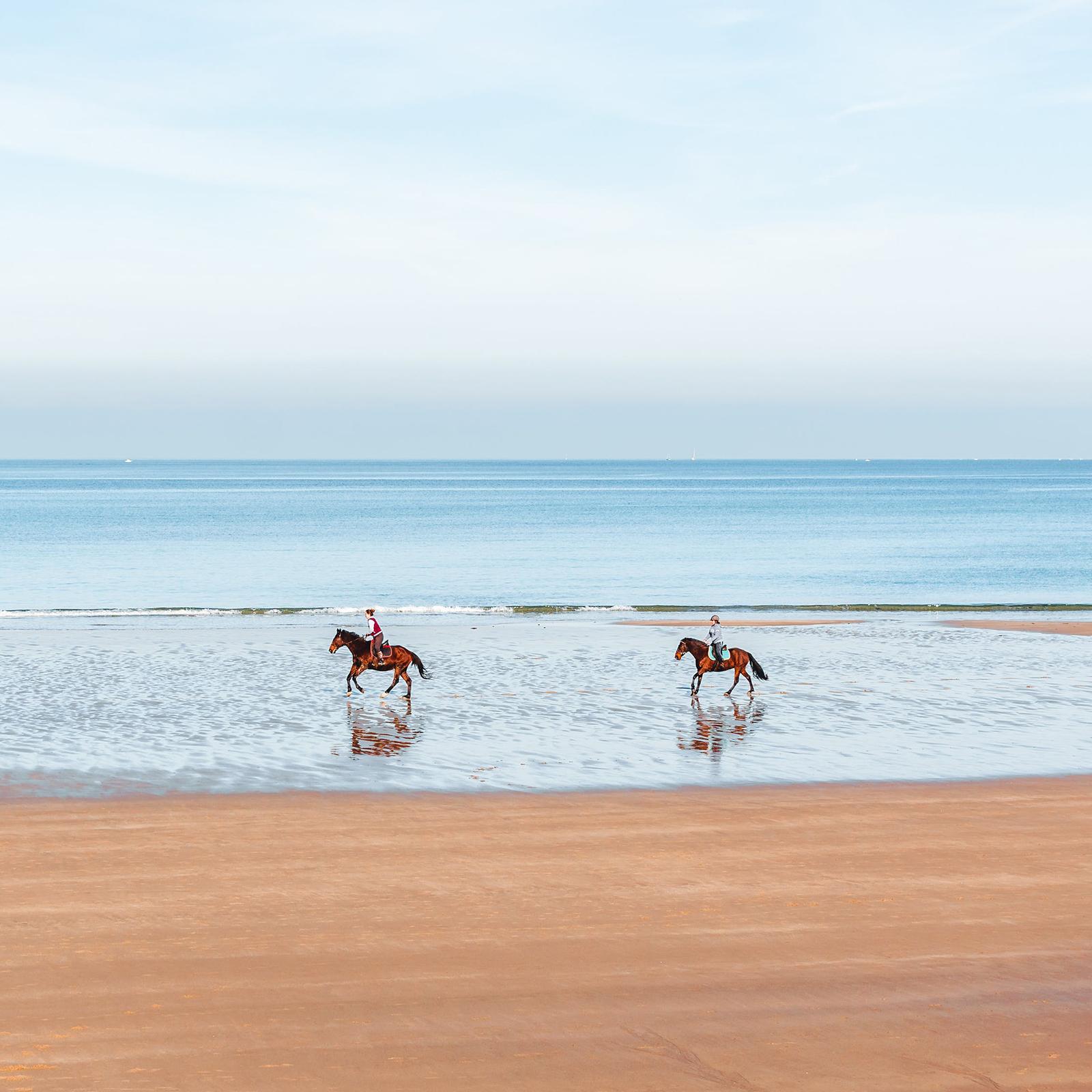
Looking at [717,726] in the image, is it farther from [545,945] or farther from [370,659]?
[545,945]

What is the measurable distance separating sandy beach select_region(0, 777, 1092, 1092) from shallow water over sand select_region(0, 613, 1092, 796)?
6.78 ft

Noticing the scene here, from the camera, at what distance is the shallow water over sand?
18.9 metres

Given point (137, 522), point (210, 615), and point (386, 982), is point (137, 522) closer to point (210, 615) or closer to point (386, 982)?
point (210, 615)

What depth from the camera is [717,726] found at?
22.9 metres

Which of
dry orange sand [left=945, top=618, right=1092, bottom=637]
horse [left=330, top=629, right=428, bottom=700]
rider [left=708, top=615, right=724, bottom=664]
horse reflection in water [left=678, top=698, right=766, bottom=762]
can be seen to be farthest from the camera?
dry orange sand [left=945, top=618, right=1092, bottom=637]

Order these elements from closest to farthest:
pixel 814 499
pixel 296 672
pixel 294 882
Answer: pixel 294 882 → pixel 296 672 → pixel 814 499

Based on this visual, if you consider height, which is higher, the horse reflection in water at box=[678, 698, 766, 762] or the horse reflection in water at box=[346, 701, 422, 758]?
the horse reflection in water at box=[678, 698, 766, 762]

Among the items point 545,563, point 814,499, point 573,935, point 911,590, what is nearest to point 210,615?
point 545,563

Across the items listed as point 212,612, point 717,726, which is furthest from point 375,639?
point 212,612

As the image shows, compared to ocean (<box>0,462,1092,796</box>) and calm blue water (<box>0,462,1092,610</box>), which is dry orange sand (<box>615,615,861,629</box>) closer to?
ocean (<box>0,462,1092,796</box>)

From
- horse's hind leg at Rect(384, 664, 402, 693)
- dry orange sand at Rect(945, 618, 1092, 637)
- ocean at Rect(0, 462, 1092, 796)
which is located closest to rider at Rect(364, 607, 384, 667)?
horse's hind leg at Rect(384, 664, 402, 693)

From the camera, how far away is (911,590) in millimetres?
58062

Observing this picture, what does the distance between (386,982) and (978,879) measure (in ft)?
22.1

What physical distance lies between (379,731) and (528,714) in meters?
3.28
